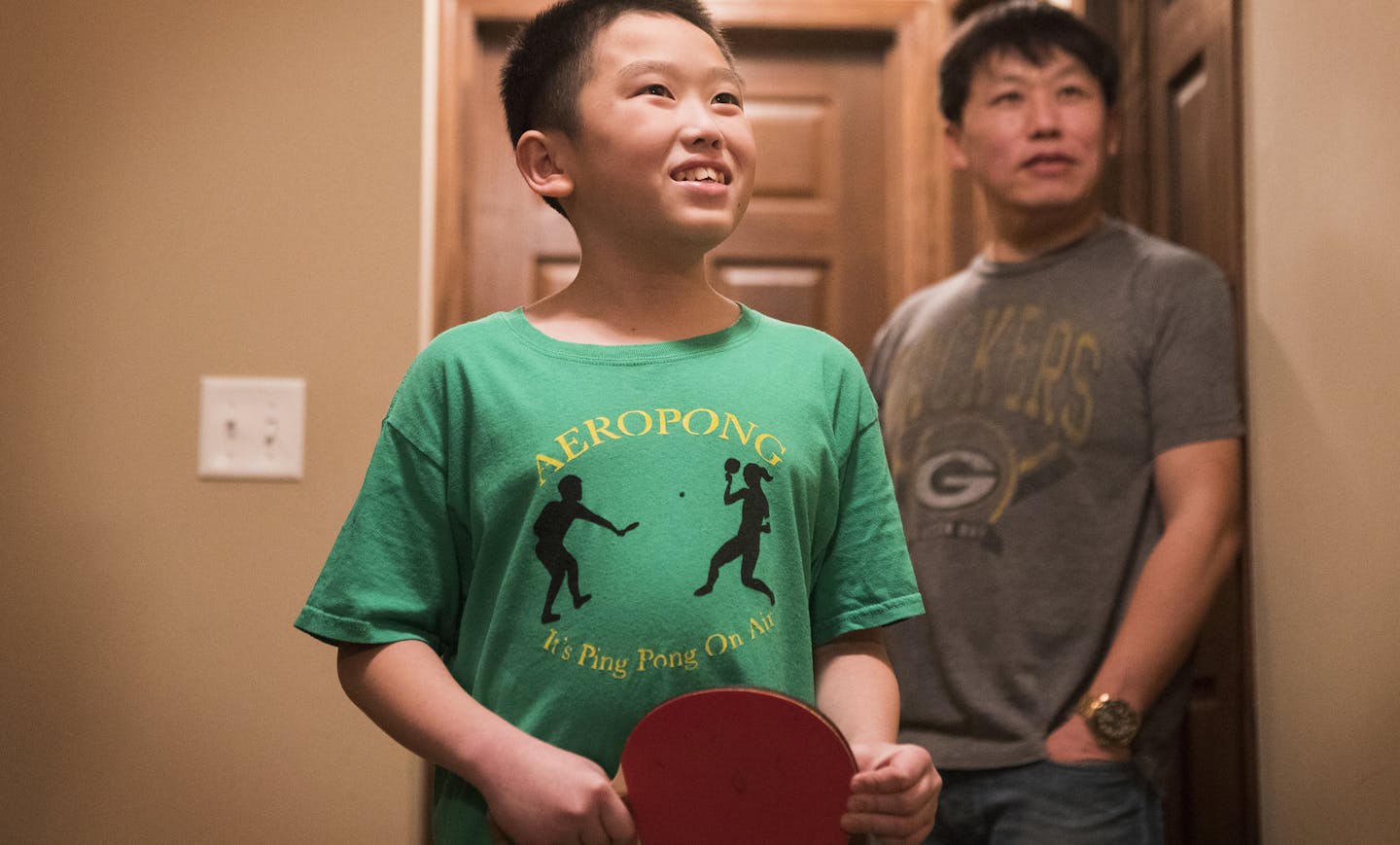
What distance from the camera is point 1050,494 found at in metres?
1.46

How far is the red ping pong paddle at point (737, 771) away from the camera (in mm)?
668

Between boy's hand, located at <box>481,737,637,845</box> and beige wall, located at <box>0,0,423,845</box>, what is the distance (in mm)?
793

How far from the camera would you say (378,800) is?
4.75ft

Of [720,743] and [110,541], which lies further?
[110,541]

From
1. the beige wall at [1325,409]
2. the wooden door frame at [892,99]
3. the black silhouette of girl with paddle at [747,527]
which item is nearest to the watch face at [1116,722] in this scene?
the beige wall at [1325,409]

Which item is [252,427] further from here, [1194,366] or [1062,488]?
[1194,366]

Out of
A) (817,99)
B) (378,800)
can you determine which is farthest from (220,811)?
(817,99)

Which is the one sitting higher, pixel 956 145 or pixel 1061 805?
pixel 956 145

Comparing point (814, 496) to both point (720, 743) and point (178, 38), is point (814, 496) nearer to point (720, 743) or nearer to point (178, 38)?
point (720, 743)

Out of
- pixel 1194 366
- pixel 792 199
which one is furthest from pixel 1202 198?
pixel 792 199

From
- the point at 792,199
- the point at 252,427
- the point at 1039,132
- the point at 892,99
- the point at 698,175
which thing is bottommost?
the point at 252,427

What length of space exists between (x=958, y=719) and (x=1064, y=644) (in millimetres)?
157

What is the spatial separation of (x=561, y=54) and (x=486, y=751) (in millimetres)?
523

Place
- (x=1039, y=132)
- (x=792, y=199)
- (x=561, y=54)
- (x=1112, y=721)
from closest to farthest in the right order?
(x=561, y=54) → (x=1112, y=721) → (x=1039, y=132) → (x=792, y=199)
